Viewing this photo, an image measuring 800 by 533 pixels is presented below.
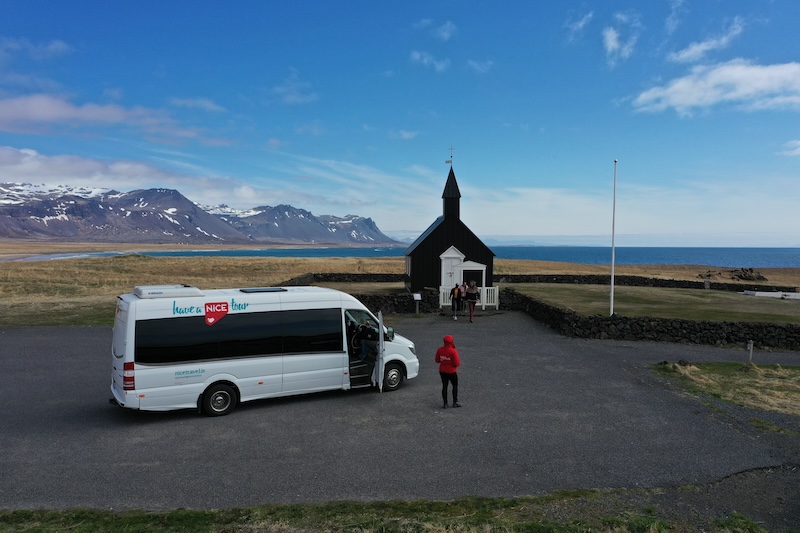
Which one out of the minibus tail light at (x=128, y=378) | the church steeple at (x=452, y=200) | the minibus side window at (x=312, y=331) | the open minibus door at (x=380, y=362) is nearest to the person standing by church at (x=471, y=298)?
the church steeple at (x=452, y=200)

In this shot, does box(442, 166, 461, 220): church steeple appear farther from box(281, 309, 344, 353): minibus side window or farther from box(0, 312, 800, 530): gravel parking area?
box(281, 309, 344, 353): minibus side window

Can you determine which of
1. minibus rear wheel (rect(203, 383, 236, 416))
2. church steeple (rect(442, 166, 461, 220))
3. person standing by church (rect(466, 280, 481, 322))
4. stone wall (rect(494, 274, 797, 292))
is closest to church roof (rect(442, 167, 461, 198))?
church steeple (rect(442, 166, 461, 220))

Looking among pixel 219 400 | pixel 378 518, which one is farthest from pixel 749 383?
pixel 219 400

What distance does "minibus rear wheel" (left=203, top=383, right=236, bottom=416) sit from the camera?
34.6 feet

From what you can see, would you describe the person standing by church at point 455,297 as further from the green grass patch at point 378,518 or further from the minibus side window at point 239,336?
the green grass patch at point 378,518

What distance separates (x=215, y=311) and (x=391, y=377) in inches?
179

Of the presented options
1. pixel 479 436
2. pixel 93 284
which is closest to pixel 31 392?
pixel 479 436

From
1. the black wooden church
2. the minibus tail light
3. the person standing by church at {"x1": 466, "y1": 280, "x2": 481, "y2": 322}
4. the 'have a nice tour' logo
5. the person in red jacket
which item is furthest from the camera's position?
the black wooden church

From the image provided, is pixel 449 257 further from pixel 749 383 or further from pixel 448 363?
pixel 448 363

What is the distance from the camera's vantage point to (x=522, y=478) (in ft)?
25.1

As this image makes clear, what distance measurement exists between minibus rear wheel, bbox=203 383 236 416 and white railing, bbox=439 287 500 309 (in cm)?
1820

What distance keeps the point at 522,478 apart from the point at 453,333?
41.3 feet

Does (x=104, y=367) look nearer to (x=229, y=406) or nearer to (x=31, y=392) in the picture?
(x=31, y=392)

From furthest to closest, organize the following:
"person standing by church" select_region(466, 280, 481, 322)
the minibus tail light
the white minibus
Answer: "person standing by church" select_region(466, 280, 481, 322) < the white minibus < the minibus tail light
